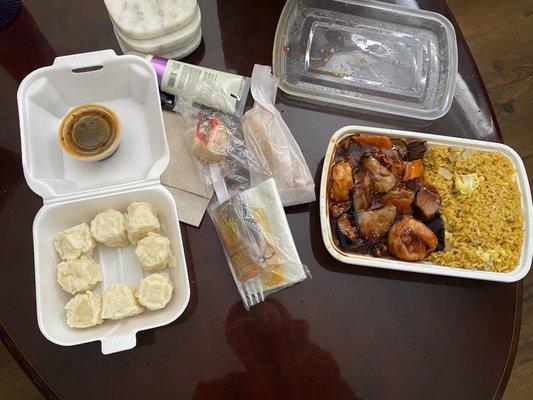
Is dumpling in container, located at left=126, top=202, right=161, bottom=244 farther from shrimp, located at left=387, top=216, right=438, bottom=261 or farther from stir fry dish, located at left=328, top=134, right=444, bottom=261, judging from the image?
shrimp, located at left=387, top=216, right=438, bottom=261

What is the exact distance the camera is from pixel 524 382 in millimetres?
1666

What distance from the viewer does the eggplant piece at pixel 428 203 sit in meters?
1.07

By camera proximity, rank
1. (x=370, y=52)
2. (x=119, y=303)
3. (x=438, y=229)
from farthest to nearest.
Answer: (x=370, y=52) < (x=438, y=229) < (x=119, y=303)

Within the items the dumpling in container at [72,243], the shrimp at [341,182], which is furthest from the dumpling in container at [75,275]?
the shrimp at [341,182]

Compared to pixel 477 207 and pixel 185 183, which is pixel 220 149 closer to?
pixel 185 183

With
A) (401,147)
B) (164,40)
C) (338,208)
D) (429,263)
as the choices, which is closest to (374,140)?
(401,147)

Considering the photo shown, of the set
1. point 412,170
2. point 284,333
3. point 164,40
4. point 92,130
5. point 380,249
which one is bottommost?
point 284,333

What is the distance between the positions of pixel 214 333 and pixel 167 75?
578 mm

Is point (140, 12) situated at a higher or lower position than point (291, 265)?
higher

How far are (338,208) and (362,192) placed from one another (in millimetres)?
64

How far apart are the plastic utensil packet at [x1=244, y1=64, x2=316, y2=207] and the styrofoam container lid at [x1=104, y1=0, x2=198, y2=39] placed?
0.21 m

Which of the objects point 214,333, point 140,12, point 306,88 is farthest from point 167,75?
point 214,333

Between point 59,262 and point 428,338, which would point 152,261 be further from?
point 428,338

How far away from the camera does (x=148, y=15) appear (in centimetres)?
108
